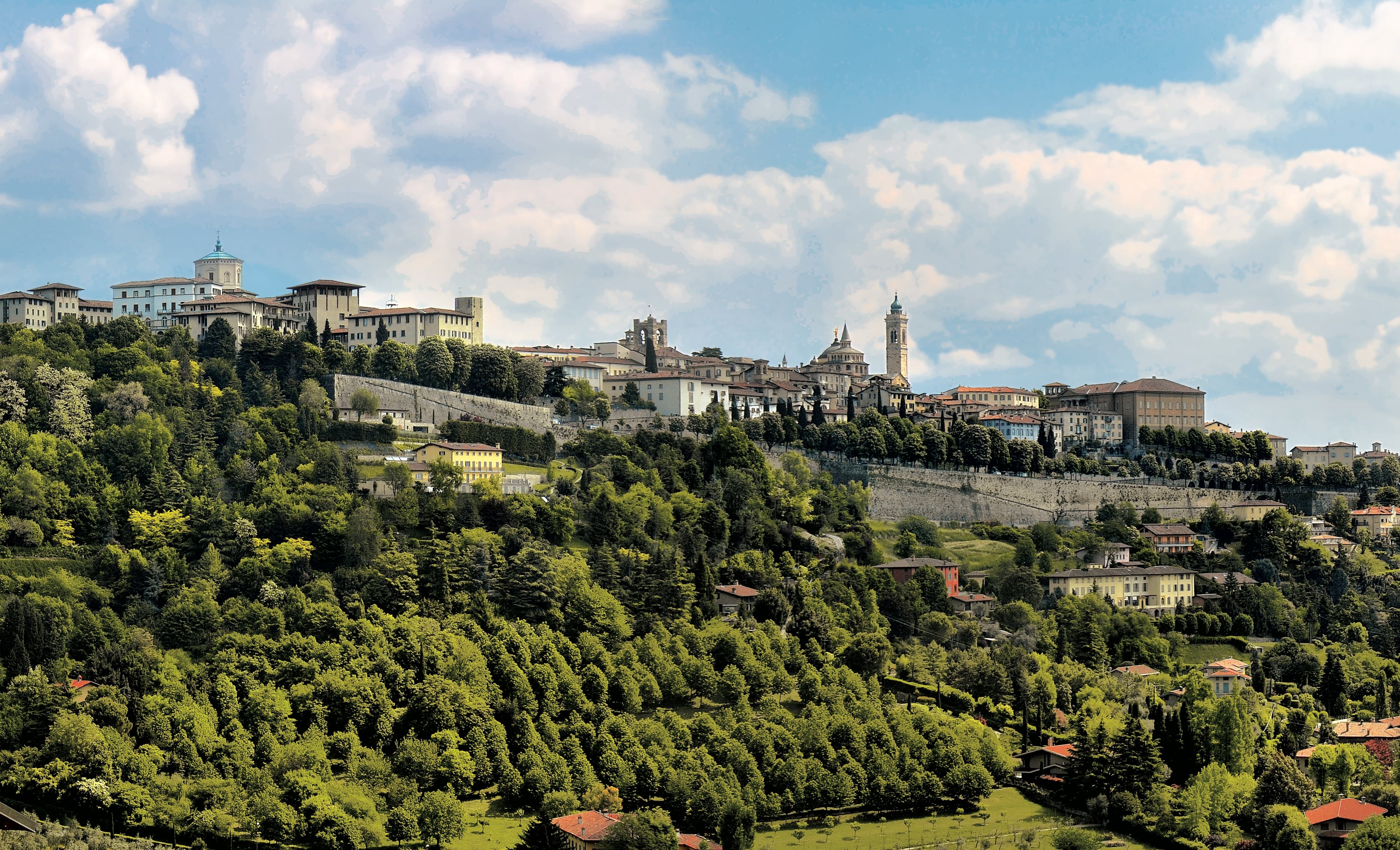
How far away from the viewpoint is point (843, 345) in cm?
11738

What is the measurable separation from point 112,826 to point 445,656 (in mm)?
11622

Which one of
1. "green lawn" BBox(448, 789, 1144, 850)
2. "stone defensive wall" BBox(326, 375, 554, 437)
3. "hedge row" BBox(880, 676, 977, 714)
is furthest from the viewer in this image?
"stone defensive wall" BBox(326, 375, 554, 437)

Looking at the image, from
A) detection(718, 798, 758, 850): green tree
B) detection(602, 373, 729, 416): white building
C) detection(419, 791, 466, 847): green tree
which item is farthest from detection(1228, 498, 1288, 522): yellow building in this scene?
detection(419, 791, 466, 847): green tree

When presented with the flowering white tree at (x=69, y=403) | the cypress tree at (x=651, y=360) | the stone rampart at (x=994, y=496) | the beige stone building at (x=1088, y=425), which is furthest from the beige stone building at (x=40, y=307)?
the beige stone building at (x=1088, y=425)

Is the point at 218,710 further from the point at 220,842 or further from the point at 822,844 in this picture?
the point at 822,844

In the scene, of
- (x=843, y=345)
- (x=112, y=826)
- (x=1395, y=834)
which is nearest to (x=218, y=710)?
(x=112, y=826)

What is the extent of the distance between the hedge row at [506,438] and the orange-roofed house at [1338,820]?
1494 inches

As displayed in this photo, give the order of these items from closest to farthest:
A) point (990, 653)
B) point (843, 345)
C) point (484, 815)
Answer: point (484, 815), point (990, 653), point (843, 345)

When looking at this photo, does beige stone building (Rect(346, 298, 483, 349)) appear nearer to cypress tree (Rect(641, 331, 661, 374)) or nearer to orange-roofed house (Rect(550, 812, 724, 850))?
cypress tree (Rect(641, 331, 661, 374))

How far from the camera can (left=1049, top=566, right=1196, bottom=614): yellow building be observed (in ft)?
225

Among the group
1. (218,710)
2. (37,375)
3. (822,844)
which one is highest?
(37,375)

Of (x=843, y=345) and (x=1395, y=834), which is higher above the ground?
(x=843, y=345)

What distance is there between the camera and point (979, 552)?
7331 centimetres

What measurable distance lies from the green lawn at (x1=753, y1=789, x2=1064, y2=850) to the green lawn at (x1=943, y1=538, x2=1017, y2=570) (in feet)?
79.8
